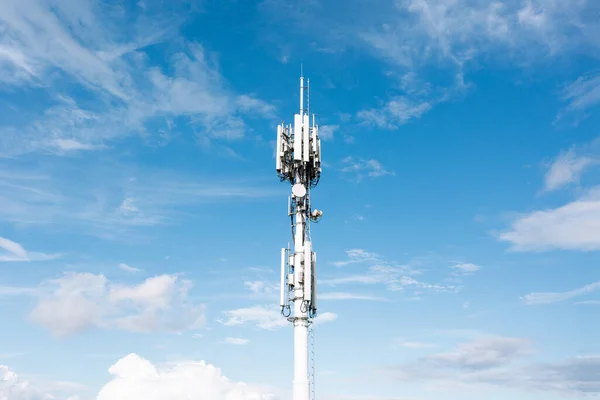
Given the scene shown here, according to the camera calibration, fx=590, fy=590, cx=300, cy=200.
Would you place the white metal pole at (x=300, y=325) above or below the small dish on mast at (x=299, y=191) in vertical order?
below

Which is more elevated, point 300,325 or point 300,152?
point 300,152

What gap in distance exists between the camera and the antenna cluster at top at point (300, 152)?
67.6 meters

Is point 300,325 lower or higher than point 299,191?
lower

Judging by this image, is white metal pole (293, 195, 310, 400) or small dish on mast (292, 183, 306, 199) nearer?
white metal pole (293, 195, 310, 400)

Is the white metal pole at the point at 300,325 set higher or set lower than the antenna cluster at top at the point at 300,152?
lower

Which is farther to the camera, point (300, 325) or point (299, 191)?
point (299, 191)

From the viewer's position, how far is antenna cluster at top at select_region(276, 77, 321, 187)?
67594 millimetres

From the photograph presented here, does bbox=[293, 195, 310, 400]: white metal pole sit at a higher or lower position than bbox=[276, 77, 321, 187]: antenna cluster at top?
lower

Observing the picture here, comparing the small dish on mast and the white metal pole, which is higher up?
the small dish on mast

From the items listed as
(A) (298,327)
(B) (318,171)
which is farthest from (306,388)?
(B) (318,171)

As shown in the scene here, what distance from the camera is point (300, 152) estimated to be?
66.8 meters

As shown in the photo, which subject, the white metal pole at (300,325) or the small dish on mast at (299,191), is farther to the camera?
the small dish on mast at (299,191)

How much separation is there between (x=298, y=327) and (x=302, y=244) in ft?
29.8

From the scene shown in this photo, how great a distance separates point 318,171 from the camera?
6912 centimetres
